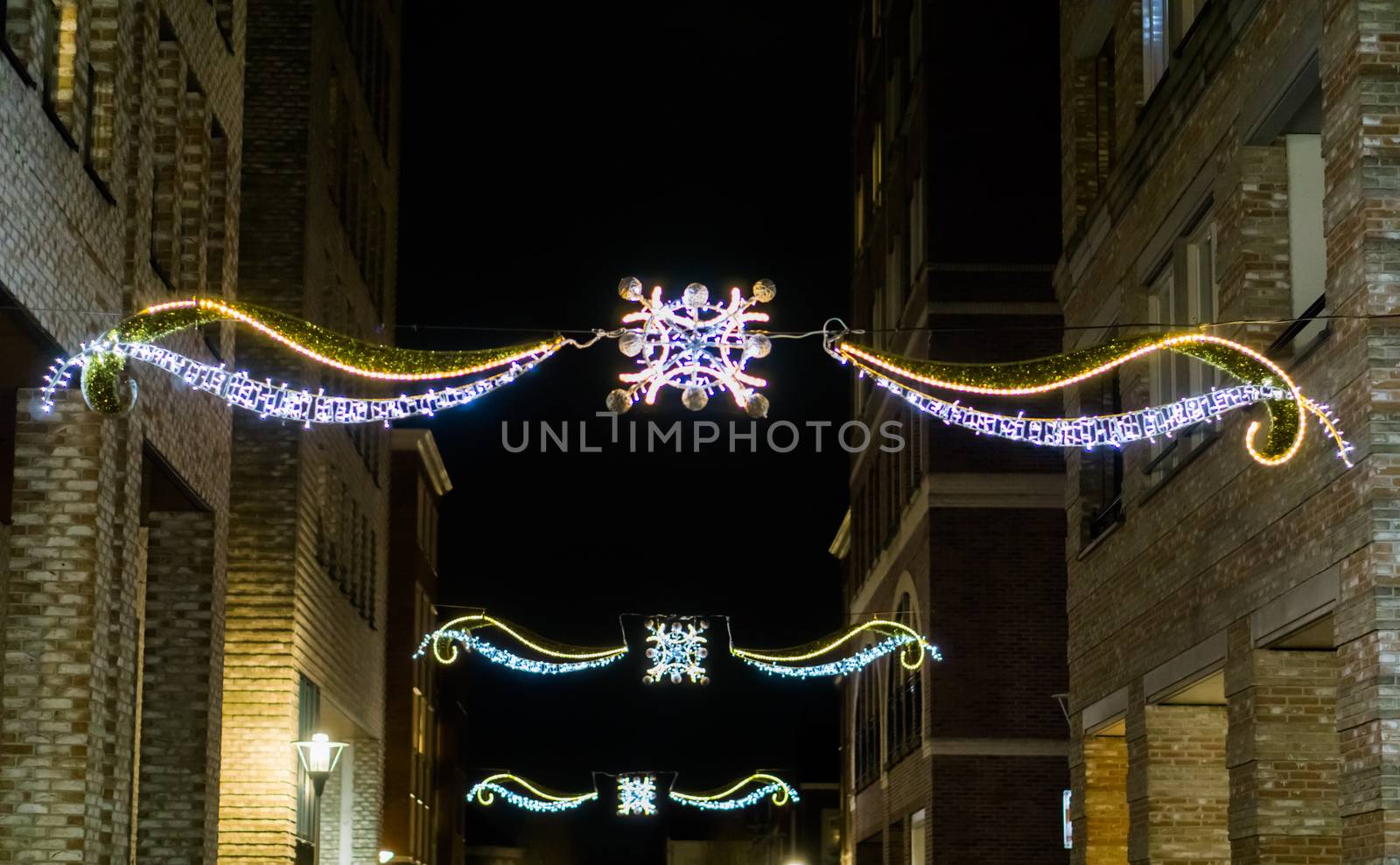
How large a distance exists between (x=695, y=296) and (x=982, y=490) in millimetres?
19881

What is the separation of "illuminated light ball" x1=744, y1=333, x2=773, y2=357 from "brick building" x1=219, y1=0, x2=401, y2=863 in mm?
9346

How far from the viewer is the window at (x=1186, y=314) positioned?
19.2 meters

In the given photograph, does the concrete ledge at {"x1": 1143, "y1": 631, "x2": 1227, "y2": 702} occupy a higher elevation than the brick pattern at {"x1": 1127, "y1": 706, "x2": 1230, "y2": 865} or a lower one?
higher

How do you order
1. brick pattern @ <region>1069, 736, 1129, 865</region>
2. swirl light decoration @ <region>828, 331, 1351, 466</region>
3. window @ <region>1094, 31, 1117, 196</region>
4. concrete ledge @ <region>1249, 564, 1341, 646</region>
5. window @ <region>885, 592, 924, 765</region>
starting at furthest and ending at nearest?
window @ <region>885, 592, 924, 765</region>, window @ <region>1094, 31, 1117, 196</region>, brick pattern @ <region>1069, 736, 1129, 865</region>, concrete ledge @ <region>1249, 564, 1341, 646</region>, swirl light decoration @ <region>828, 331, 1351, 466</region>

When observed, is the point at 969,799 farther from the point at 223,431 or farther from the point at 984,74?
the point at 223,431

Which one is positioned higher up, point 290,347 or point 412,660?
point 412,660

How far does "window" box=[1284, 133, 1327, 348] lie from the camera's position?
1692 centimetres

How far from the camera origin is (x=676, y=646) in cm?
3300

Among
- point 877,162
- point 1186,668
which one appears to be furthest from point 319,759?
point 877,162

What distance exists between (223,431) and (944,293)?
16635 mm

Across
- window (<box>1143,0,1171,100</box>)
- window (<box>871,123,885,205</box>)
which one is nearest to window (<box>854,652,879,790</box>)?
window (<box>871,123,885,205</box>)

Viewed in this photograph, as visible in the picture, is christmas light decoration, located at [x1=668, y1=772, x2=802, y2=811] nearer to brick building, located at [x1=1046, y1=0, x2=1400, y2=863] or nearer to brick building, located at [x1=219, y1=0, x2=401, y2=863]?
brick building, located at [x1=219, y1=0, x2=401, y2=863]

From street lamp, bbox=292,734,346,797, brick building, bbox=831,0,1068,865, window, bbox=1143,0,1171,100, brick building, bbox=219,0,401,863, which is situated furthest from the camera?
brick building, bbox=831,0,1068,865

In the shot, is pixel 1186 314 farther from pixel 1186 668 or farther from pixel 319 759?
pixel 319 759
